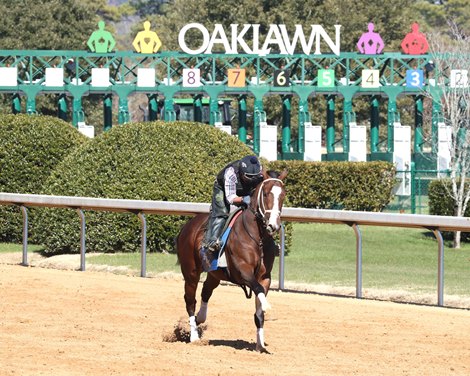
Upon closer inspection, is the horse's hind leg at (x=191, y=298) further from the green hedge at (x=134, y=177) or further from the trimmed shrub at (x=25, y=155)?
the trimmed shrub at (x=25, y=155)

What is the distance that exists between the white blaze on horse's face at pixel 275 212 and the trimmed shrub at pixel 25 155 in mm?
11290

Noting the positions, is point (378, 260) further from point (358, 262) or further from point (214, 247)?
point (214, 247)

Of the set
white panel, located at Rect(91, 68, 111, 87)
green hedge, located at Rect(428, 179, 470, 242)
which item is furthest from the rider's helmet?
white panel, located at Rect(91, 68, 111, 87)

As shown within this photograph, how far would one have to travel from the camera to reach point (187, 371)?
8.21 metres

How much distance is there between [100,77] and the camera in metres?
38.1

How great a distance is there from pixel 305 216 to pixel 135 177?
15.5 feet

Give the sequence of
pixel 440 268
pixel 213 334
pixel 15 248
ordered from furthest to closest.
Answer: pixel 15 248, pixel 440 268, pixel 213 334

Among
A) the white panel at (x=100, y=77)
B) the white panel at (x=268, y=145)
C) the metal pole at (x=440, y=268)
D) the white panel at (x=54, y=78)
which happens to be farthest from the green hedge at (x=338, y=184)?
the white panel at (x=54, y=78)

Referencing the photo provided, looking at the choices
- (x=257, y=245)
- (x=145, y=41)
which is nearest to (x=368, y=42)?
(x=145, y=41)

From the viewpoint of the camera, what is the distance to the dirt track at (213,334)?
852 centimetres

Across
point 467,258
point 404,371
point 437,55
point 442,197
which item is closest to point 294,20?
point 437,55

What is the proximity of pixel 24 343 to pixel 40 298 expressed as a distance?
310 cm

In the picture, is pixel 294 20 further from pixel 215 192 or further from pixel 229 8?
pixel 215 192

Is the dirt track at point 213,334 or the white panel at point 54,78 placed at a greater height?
the white panel at point 54,78
